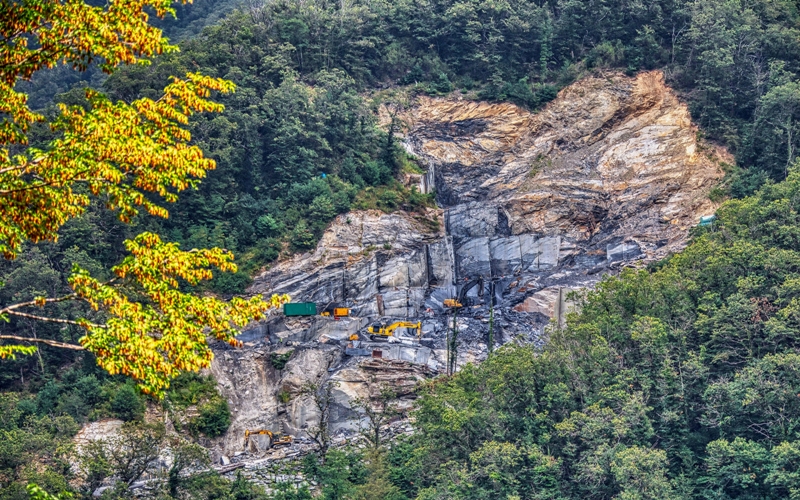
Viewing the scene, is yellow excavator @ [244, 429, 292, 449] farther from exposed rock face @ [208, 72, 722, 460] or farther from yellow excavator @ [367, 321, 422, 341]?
yellow excavator @ [367, 321, 422, 341]

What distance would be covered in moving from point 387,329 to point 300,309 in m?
5.18

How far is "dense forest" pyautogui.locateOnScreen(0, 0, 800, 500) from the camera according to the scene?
37938mm

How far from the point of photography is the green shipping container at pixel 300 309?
54594 mm

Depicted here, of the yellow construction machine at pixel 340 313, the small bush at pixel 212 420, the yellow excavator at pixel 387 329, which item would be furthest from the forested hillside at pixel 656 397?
the yellow construction machine at pixel 340 313

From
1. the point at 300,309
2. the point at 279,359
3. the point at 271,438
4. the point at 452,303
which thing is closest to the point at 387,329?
the point at 452,303

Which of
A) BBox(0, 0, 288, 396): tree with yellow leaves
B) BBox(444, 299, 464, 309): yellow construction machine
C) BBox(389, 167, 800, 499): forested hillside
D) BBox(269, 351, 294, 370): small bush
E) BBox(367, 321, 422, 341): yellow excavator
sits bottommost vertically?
BBox(269, 351, 294, 370): small bush

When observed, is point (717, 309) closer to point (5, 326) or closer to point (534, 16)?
point (534, 16)

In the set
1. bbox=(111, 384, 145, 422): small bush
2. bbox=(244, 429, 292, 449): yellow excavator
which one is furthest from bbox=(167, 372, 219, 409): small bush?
bbox=(244, 429, 292, 449): yellow excavator

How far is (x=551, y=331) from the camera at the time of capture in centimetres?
4653

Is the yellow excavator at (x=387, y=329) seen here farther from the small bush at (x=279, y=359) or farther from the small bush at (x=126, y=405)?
the small bush at (x=126, y=405)

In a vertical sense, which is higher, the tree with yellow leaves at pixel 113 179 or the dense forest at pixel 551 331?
the tree with yellow leaves at pixel 113 179

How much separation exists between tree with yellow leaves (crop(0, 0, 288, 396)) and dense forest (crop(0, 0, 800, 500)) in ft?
85.6

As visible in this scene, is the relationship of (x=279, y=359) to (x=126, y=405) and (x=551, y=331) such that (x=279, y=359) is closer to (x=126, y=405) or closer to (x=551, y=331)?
(x=126, y=405)

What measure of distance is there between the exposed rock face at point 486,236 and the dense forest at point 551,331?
1809mm
